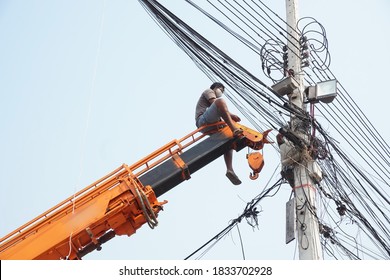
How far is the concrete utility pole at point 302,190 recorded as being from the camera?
8.25m

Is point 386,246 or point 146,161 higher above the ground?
point 146,161

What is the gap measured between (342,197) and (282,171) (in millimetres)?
1062

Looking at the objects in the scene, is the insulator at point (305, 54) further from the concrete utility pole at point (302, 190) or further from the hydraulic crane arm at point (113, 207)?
the hydraulic crane arm at point (113, 207)

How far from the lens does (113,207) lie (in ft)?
24.0

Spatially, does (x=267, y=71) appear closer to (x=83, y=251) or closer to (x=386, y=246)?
(x=386, y=246)

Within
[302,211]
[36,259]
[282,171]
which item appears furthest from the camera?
[282,171]

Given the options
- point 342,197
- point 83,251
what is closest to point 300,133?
point 342,197

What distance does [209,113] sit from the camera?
7926 mm

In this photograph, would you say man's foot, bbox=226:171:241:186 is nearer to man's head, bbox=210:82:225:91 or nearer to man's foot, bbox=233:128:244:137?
man's foot, bbox=233:128:244:137

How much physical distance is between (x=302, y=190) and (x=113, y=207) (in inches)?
111

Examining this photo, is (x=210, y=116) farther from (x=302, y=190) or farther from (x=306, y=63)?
(x=306, y=63)

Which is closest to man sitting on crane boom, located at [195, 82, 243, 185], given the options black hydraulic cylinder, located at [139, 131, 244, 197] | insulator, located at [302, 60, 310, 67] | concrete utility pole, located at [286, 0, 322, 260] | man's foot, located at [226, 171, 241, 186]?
man's foot, located at [226, 171, 241, 186]

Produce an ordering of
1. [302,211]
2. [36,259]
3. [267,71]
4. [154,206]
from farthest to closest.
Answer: [267,71] → [302,211] → [154,206] → [36,259]

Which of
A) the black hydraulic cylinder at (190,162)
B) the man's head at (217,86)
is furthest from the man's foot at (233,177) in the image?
Result: the man's head at (217,86)
